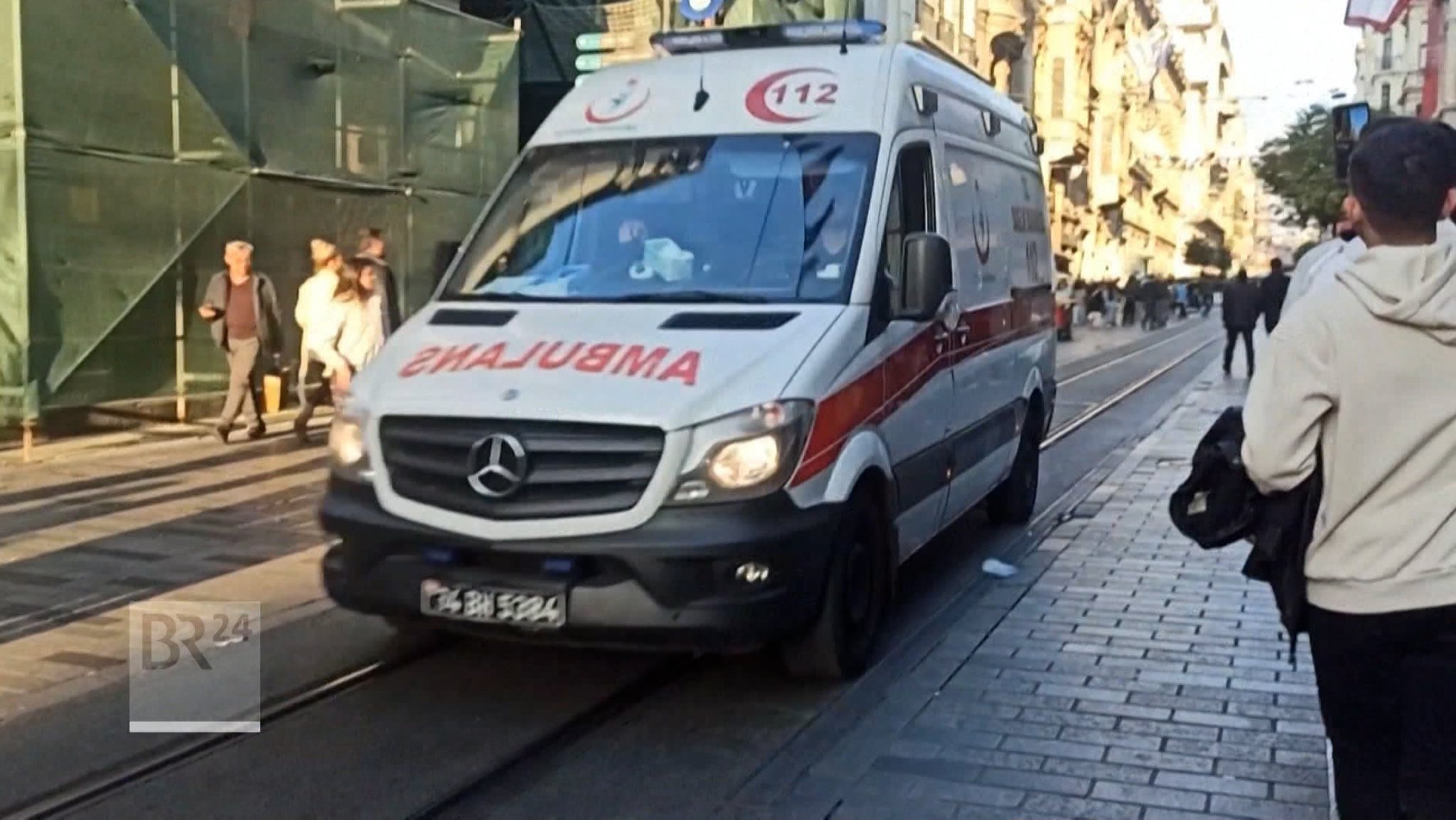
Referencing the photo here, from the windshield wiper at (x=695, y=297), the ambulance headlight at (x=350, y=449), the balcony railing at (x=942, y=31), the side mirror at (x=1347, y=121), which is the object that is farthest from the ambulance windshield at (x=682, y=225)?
the balcony railing at (x=942, y=31)

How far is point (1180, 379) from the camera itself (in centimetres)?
2534

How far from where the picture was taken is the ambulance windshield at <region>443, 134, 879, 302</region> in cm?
622

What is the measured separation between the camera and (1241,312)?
2545cm

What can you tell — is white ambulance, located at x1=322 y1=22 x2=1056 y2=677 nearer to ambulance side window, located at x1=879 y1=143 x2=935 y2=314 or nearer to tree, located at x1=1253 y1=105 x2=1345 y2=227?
ambulance side window, located at x1=879 y1=143 x2=935 y2=314

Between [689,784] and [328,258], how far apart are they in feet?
29.2

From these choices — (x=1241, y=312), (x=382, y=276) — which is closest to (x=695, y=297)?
(x=382, y=276)

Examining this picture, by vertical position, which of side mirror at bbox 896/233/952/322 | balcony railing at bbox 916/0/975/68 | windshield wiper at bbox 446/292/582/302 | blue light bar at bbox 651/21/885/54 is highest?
balcony railing at bbox 916/0/975/68

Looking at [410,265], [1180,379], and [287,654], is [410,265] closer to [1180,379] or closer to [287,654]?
[287,654]

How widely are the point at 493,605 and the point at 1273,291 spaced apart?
59.8ft

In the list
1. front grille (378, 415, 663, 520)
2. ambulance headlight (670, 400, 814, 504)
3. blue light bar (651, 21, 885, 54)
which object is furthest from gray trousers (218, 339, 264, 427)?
ambulance headlight (670, 400, 814, 504)

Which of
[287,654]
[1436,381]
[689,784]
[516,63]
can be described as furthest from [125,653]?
[516,63]

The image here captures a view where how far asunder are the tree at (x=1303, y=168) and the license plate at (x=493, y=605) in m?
33.1

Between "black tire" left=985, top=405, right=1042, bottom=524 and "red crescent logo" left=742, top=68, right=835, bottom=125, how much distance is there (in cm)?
336

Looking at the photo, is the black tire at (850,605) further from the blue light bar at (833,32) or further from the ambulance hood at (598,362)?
the blue light bar at (833,32)
